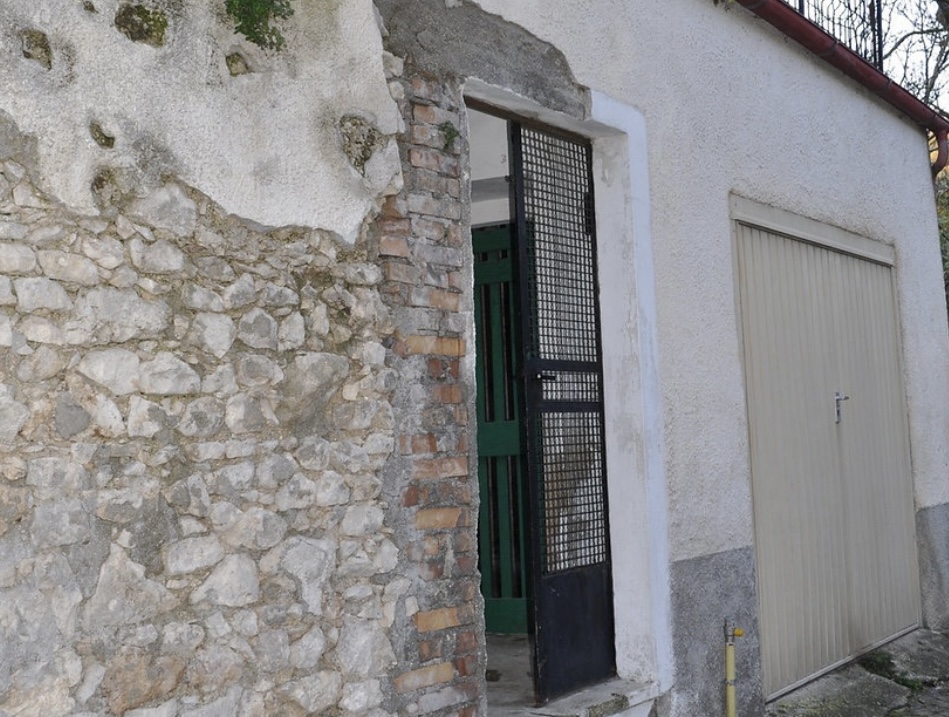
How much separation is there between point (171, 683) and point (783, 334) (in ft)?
14.7

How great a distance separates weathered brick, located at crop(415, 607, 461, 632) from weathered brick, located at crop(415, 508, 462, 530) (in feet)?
0.94

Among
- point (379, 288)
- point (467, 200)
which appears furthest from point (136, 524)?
point (467, 200)

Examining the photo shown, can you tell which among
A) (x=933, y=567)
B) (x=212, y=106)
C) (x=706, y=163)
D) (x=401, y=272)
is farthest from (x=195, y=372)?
(x=933, y=567)

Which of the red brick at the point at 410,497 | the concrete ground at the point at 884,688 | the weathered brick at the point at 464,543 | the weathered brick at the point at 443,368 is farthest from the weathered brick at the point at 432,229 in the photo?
the concrete ground at the point at 884,688

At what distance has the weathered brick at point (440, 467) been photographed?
403 cm

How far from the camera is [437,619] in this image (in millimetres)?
4023

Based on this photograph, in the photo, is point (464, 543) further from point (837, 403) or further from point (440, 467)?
point (837, 403)

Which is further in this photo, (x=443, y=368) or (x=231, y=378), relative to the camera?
(x=443, y=368)

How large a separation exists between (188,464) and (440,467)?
105 centimetres

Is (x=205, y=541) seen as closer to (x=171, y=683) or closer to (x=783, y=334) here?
(x=171, y=683)

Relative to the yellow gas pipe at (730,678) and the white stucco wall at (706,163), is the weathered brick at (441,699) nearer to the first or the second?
the white stucco wall at (706,163)

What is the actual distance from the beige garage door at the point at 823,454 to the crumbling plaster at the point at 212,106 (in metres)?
3.10

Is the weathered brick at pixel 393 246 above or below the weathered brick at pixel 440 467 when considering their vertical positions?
above

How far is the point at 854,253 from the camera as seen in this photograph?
25.0 feet
